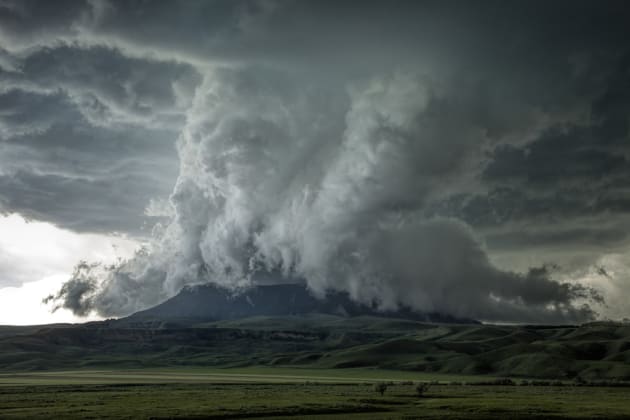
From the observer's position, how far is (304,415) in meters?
133

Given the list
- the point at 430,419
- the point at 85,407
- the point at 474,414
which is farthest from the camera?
the point at 85,407

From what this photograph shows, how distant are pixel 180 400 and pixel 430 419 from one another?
67724 mm

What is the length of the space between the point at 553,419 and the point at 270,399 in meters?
69.9

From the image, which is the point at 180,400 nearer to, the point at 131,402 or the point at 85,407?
the point at 131,402

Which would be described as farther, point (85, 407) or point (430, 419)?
point (85, 407)

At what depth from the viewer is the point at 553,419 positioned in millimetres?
125125

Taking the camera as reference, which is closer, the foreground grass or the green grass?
the green grass

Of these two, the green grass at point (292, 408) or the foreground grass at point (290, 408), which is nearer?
the green grass at point (292, 408)

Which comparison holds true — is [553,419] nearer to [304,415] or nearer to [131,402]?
[304,415]

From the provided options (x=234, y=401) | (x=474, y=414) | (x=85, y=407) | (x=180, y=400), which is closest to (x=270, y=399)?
(x=234, y=401)

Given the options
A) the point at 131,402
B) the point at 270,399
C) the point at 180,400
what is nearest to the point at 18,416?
the point at 131,402

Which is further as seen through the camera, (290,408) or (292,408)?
(292,408)

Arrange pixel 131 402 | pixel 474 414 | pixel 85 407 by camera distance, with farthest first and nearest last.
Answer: pixel 131 402 → pixel 85 407 → pixel 474 414

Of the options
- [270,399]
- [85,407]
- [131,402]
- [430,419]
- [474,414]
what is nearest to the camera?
[430,419]
